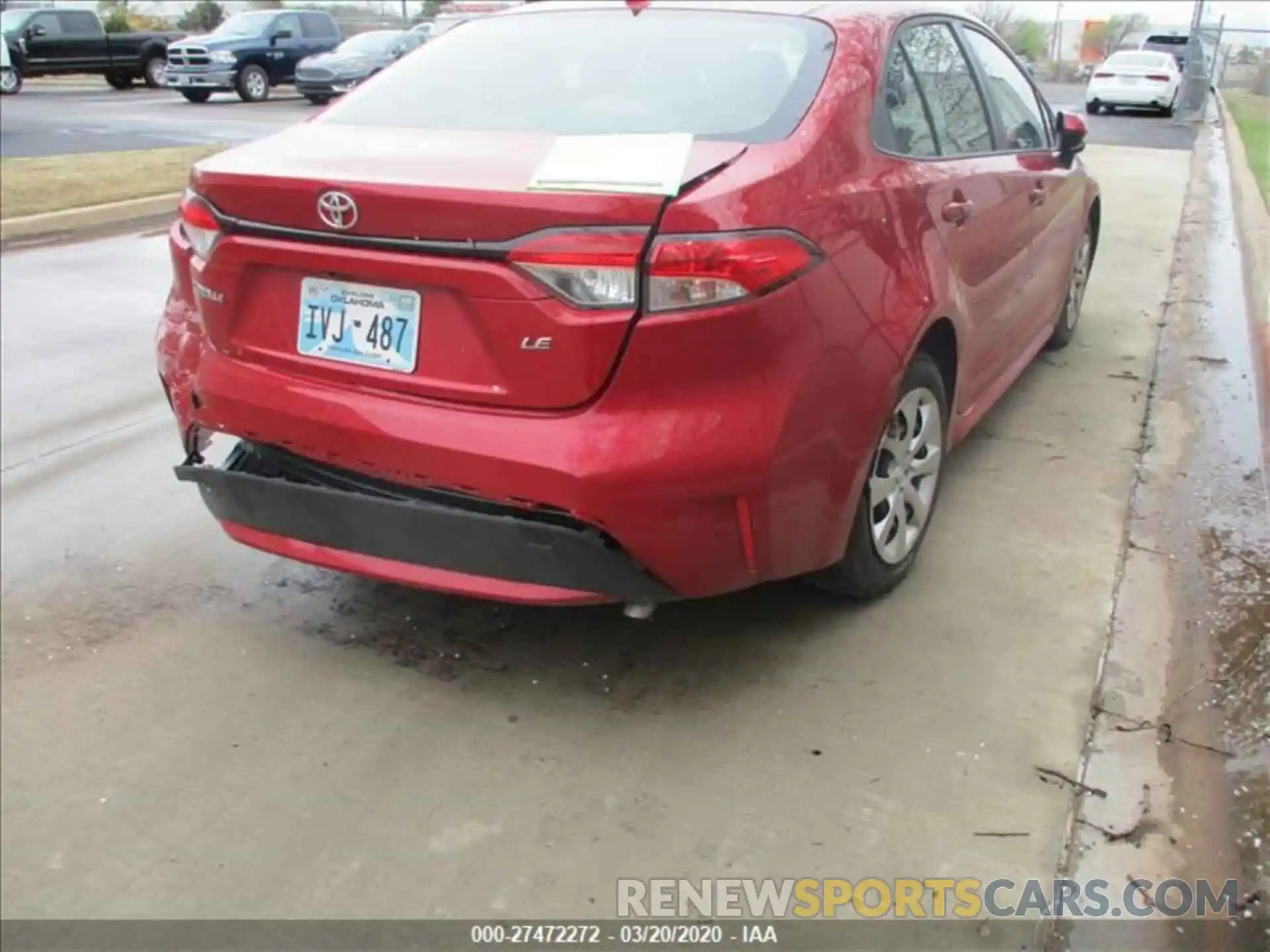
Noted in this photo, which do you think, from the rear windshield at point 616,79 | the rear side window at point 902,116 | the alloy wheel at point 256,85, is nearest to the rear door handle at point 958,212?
the rear side window at point 902,116

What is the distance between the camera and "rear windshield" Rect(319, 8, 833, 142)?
9.57ft

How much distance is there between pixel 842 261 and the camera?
109 inches

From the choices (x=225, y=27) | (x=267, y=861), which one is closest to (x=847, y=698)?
(x=267, y=861)

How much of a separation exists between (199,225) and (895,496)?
1972mm

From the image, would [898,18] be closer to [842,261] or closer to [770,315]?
[842,261]

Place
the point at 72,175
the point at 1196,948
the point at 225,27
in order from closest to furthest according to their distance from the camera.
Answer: the point at 1196,948
the point at 72,175
the point at 225,27

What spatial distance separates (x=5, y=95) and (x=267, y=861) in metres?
26.9

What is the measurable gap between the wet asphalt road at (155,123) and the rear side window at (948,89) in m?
12.7

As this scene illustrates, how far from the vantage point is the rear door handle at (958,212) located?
3.35 m

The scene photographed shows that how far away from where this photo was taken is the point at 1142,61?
21938 mm

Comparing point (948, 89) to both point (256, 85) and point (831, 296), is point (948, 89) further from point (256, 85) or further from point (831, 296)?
point (256, 85)

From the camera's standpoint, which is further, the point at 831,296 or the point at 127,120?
the point at 127,120

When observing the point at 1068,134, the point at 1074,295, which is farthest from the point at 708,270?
the point at 1074,295

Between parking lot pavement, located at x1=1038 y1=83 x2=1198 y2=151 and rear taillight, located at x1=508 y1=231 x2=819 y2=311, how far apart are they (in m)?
11.8
